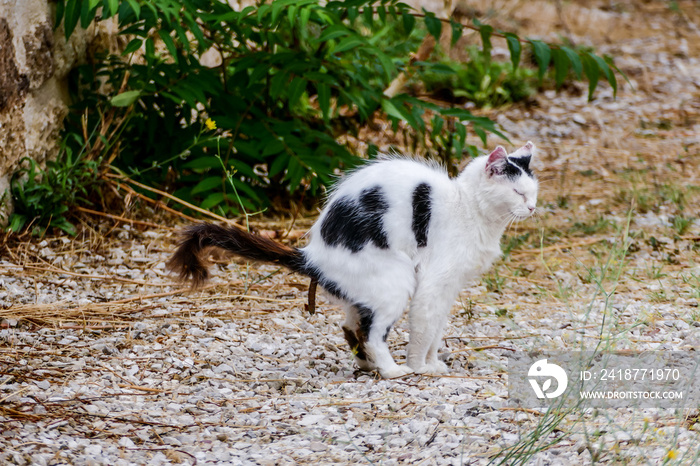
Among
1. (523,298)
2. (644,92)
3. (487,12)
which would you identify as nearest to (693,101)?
(644,92)

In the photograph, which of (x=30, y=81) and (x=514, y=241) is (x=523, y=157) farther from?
(x=30, y=81)

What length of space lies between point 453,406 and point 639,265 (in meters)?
1.97

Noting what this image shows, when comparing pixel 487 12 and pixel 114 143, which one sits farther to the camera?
pixel 487 12

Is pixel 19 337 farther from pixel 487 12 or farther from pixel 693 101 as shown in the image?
pixel 487 12

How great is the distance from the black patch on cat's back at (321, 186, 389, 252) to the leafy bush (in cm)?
111

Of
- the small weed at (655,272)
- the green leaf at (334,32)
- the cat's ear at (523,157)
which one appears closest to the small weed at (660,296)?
the small weed at (655,272)

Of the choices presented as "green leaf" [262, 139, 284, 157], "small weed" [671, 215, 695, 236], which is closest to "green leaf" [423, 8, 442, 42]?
"green leaf" [262, 139, 284, 157]

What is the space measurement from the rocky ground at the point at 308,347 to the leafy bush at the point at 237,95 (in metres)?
0.36

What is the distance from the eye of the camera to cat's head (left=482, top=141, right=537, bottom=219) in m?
3.00

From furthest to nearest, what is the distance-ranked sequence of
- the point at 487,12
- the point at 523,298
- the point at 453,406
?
the point at 487,12 → the point at 523,298 → the point at 453,406

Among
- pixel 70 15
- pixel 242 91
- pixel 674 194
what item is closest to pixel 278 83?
pixel 242 91

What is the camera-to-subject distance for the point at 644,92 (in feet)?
25.4

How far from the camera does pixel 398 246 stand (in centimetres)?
297

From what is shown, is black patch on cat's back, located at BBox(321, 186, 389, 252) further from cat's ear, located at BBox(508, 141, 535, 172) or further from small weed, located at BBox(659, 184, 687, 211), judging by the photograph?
small weed, located at BBox(659, 184, 687, 211)
